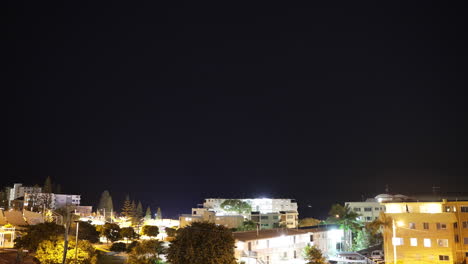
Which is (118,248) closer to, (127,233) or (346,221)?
(127,233)

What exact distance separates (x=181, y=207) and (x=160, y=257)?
160212 millimetres

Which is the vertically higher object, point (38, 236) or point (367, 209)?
point (367, 209)

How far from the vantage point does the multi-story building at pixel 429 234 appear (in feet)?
120

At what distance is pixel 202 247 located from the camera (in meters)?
23.1

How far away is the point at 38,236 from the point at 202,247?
11.4 metres

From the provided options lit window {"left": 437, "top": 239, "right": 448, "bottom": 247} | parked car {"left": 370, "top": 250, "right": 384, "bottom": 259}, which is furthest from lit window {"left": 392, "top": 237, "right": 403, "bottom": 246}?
parked car {"left": 370, "top": 250, "right": 384, "bottom": 259}

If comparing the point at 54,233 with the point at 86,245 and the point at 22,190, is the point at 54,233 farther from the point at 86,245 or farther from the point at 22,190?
the point at 22,190

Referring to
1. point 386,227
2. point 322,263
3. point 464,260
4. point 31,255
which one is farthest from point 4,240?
point 464,260

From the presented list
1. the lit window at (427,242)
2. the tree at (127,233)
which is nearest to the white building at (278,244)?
the lit window at (427,242)

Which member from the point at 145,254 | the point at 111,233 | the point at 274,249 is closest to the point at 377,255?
the point at 274,249

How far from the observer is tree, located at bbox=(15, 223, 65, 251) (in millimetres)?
25859

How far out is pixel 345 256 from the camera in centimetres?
3978

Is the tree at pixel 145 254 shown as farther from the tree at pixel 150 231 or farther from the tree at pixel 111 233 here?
the tree at pixel 150 231

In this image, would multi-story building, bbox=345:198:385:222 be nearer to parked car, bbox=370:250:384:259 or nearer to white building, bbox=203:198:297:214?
white building, bbox=203:198:297:214
